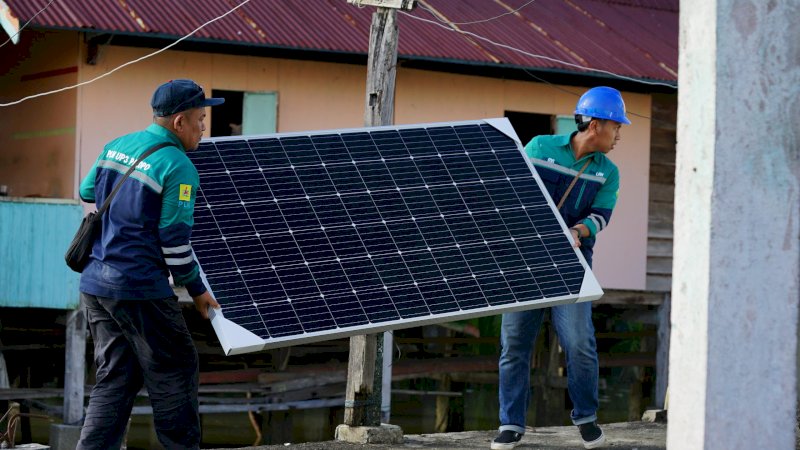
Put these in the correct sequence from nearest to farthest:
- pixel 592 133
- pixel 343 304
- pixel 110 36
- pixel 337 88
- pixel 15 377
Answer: pixel 343 304, pixel 592 133, pixel 110 36, pixel 337 88, pixel 15 377

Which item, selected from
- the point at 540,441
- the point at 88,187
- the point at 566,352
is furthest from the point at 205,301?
the point at 540,441

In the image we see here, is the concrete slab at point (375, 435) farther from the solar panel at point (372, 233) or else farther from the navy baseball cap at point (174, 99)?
the navy baseball cap at point (174, 99)

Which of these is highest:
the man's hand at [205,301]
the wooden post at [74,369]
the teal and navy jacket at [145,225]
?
the teal and navy jacket at [145,225]

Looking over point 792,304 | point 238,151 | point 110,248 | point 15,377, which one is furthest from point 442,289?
point 15,377

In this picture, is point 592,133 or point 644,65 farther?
point 644,65

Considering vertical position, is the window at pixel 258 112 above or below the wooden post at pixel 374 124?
above

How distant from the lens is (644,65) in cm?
1962

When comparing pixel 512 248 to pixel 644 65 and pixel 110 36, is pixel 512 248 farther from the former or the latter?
pixel 644 65

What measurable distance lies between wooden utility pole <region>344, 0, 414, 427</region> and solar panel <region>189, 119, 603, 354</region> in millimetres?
1627

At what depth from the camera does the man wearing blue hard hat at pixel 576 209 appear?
8.06 meters

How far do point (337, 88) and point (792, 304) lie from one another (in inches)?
537

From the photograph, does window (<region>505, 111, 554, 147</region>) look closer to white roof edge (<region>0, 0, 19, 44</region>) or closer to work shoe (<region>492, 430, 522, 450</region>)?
white roof edge (<region>0, 0, 19, 44</region>)

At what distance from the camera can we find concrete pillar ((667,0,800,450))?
16.4 ft

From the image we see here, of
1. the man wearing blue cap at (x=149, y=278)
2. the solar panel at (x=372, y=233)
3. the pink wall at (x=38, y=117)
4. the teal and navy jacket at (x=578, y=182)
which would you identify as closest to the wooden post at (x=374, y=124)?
the solar panel at (x=372, y=233)
